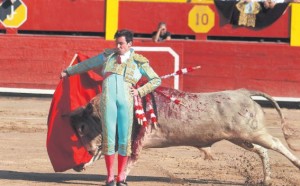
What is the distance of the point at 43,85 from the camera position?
10.9 meters

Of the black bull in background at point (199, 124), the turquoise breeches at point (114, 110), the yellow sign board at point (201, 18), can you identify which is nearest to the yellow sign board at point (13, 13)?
the yellow sign board at point (201, 18)

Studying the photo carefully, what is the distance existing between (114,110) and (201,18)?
602 cm

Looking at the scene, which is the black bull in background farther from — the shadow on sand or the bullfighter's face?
the bullfighter's face

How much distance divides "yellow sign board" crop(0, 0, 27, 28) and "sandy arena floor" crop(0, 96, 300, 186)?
3.13 metres

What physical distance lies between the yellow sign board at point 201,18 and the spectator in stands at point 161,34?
1.31 feet

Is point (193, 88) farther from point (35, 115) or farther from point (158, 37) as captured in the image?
point (35, 115)

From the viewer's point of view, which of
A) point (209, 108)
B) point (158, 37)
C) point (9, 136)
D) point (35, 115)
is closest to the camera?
point (209, 108)

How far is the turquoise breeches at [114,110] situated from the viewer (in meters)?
5.11

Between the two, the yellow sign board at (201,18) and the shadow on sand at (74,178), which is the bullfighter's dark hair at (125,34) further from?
the yellow sign board at (201,18)

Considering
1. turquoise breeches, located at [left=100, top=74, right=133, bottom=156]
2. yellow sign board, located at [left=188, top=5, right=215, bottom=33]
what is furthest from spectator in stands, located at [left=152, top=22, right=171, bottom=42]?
turquoise breeches, located at [left=100, top=74, right=133, bottom=156]

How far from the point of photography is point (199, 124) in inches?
215

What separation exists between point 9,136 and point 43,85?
3103mm

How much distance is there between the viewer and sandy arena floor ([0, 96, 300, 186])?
5727 millimetres

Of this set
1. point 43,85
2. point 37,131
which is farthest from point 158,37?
point 37,131
